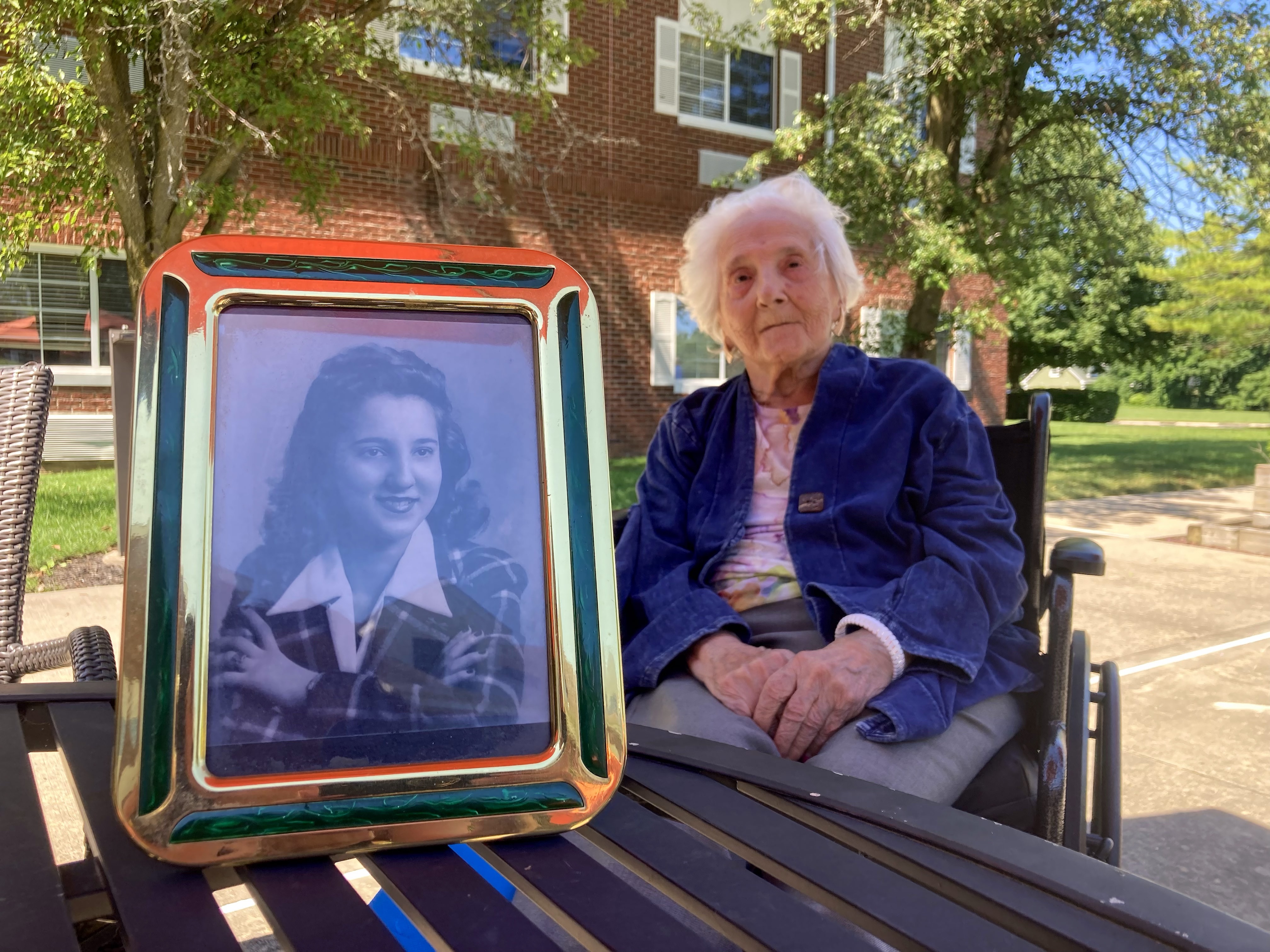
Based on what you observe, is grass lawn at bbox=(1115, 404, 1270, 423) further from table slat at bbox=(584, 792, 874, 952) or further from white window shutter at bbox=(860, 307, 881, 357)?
table slat at bbox=(584, 792, 874, 952)

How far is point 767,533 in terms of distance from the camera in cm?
204

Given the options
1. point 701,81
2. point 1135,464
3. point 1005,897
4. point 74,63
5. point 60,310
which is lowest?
point 1135,464

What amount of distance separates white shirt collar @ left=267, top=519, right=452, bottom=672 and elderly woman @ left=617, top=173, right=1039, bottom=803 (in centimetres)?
88

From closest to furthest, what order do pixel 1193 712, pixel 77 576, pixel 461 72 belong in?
pixel 1193 712, pixel 77 576, pixel 461 72

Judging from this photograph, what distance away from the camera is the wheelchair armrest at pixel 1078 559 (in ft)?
6.39

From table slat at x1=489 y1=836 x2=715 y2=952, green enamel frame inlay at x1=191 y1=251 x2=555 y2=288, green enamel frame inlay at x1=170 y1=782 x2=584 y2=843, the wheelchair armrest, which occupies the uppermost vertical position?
green enamel frame inlay at x1=191 y1=251 x2=555 y2=288

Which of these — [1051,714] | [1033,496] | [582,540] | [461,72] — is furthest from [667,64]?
[582,540]

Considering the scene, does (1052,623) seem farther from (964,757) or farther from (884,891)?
(884,891)

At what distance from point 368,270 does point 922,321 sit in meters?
9.89

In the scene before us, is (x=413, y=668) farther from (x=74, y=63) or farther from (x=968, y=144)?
(x=968, y=144)

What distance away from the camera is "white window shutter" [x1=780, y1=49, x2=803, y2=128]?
14.7 meters

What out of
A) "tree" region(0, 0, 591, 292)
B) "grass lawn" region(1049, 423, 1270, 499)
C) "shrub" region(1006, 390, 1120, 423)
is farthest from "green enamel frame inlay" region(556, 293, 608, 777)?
"shrub" region(1006, 390, 1120, 423)

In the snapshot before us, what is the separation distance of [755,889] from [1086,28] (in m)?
9.47

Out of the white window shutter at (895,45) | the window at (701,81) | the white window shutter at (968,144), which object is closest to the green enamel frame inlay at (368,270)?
the white window shutter at (895,45)
